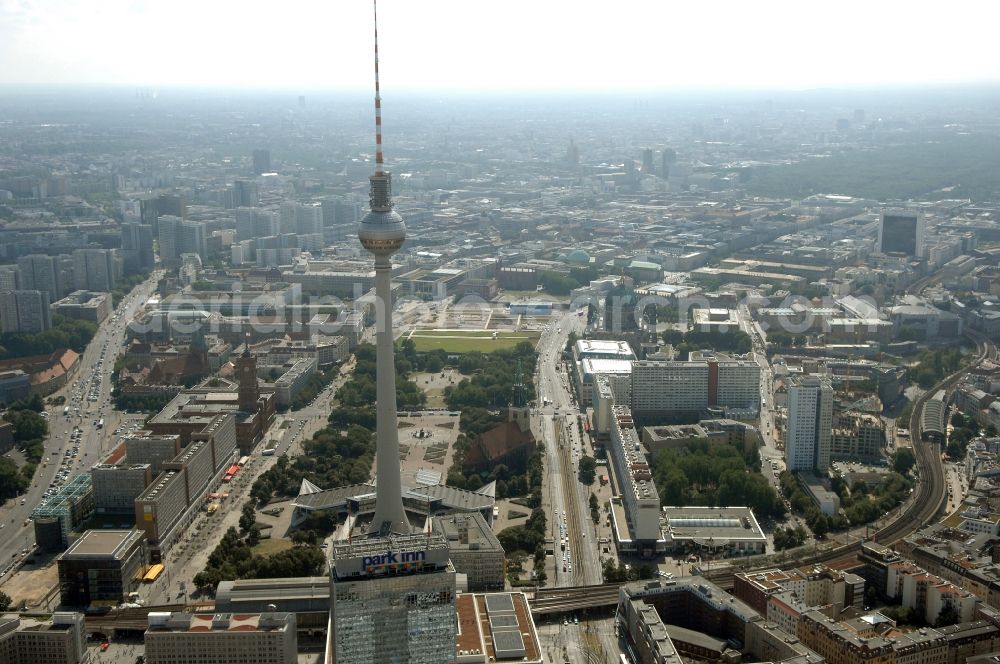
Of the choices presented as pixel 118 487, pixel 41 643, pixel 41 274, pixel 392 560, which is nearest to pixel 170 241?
pixel 41 274

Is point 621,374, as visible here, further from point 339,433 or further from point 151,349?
point 151,349

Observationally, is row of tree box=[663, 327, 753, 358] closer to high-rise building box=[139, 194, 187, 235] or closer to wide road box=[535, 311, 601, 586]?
wide road box=[535, 311, 601, 586]

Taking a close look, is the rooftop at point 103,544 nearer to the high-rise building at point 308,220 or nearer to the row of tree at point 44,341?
the row of tree at point 44,341

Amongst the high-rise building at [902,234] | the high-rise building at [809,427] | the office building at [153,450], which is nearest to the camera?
the office building at [153,450]

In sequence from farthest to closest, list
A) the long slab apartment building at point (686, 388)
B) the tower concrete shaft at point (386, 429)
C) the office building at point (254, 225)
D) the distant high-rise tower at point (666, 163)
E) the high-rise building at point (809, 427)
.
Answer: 1. the distant high-rise tower at point (666, 163)
2. the office building at point (254, 225)
3. the long slab apartment building at point (686, 388)
4. the high-rise building at point (809, 427)
5. the tower concrete shaft at point (386, 429)

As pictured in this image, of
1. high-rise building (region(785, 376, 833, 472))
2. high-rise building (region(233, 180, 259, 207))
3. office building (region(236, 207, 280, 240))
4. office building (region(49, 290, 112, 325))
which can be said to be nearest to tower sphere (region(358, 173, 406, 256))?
high-rise building (region(785, 376, 833, 472))

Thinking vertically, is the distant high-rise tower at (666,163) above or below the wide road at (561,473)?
above

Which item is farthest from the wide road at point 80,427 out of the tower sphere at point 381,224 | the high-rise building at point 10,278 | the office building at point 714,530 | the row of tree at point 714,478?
the row of tree at point 714,478

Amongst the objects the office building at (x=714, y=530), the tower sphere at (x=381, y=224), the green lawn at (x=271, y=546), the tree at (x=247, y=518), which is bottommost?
the green lawn at (x=271, y=546)
